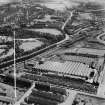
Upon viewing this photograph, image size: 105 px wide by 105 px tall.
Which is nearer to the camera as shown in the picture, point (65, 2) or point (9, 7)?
point (9, 7)

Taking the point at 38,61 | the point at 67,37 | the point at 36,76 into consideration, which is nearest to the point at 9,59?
the point at 38,61

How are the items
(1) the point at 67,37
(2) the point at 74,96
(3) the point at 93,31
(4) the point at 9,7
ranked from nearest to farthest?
1. (2) the point at 74,96
2. (1) the point at 67,37
3. (3) the point at 93,31
4. (4) the point at 9,7

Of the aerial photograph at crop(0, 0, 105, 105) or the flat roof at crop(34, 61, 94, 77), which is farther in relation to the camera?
the flat roof at crop(34, 61, 94, 77)

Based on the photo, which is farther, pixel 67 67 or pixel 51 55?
pixel 51 55

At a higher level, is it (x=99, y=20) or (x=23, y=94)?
(x=99, y=20)

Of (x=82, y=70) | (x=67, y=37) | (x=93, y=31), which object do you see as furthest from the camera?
(x=93, y=31)

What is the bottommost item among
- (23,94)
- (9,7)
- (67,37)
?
(23,94)

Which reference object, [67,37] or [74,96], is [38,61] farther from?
[67,37]

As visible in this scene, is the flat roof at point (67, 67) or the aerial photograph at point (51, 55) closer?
the aerial photograph at point (51, 55)
